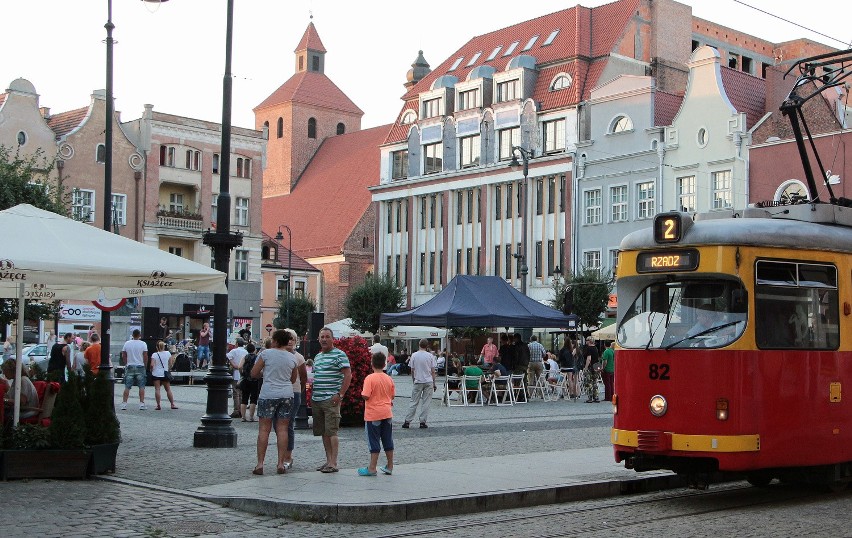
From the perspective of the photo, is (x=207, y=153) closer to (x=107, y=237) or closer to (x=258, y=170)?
(x=258, y=170)

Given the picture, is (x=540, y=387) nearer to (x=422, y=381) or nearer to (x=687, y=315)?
(x=422, y=381)

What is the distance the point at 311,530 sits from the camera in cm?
1088

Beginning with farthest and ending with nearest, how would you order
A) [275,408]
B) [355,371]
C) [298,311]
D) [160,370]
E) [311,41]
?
[311,41], [298,311], [160,370], [355,371], [275,408]

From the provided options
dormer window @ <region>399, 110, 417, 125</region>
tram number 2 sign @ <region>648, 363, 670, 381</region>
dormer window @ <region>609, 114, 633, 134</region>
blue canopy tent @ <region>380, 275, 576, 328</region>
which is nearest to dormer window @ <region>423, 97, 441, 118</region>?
dormer window @ <region>399, 110, 417, 125</region>

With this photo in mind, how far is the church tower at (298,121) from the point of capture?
342ft

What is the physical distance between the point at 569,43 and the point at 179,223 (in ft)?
79.4

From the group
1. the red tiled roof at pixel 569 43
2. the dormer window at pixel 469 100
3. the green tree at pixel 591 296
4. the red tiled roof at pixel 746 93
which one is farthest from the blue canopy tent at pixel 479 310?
the dormer window at pixel 469 100

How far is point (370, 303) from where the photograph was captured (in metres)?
70.8

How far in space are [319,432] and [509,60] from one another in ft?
193

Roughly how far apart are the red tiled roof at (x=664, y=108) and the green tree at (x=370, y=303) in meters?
20.1

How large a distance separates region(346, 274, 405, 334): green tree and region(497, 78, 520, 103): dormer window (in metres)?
13.0

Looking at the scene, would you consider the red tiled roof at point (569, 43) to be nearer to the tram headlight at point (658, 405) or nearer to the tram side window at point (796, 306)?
the tram side window at point (796, 306)

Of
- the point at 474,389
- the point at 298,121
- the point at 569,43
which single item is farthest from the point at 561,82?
the point at 298,121

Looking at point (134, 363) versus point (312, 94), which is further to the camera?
point (312, 94)
